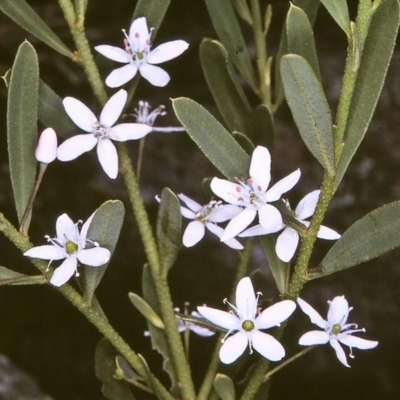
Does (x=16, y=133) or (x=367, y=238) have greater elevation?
(x=16, y=133)

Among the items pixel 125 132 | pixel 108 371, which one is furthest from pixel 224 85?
pixel 108 371

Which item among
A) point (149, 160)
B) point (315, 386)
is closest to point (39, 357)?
point (149, 160)

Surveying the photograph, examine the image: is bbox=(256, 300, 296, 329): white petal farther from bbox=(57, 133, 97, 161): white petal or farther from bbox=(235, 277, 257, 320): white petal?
bbox=(57, 133, 97, 161): white petal

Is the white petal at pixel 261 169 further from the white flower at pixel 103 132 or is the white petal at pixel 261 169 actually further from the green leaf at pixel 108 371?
the green leaf at pixel 108 371

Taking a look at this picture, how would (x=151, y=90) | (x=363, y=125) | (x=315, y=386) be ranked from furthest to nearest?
(x=151, y=90), (x=315, y=386), (x=363, y=125)

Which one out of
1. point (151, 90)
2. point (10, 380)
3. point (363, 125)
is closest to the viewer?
point (363, 125)

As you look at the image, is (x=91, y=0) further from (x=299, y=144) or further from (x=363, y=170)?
(x=363, y=170)

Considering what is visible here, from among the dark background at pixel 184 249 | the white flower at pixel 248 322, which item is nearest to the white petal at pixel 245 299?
the white flower at pixel 248 322
